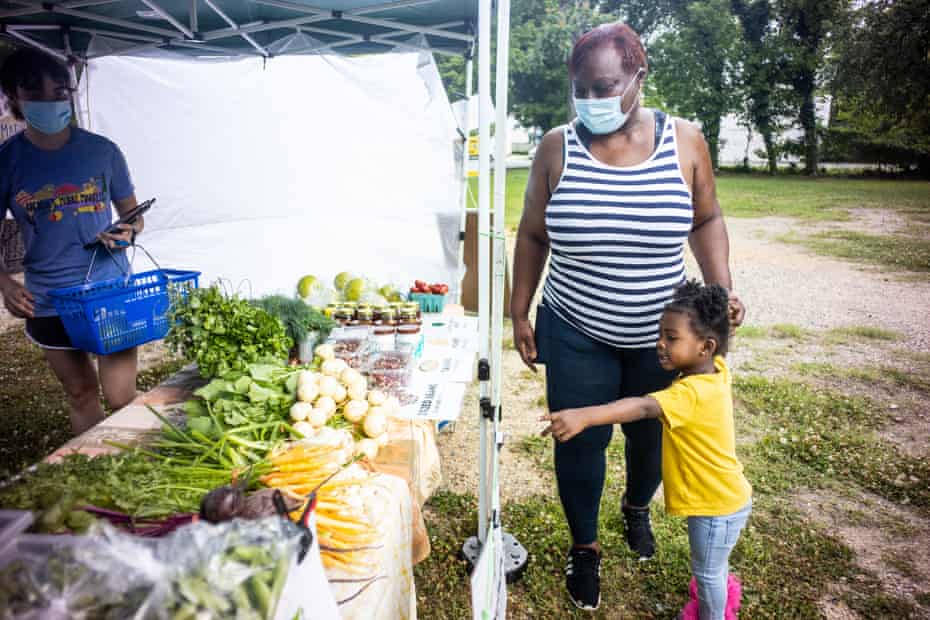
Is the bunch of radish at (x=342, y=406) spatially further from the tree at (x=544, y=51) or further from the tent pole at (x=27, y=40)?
the tree at (x=544, y=51)

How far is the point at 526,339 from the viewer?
2.27 m

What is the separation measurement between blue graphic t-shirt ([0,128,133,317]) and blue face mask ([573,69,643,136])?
2117 millimetres

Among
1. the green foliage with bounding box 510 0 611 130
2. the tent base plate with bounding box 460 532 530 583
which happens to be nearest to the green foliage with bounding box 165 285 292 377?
the tent base plate with bounding box 460 532 530 583

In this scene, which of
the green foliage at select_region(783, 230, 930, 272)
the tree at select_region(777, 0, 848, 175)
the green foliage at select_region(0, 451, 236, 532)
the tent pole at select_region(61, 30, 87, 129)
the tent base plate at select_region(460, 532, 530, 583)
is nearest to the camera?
the green foliage at select_region(0, 451, 236, 532)

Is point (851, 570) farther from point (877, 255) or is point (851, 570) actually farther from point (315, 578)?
point (877, 255)

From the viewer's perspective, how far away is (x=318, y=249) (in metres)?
6.23

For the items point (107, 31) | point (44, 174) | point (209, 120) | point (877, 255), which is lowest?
point (877, 255)

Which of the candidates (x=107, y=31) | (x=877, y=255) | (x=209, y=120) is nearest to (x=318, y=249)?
(x=209, y=120)

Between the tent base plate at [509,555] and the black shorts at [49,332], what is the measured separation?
1964 millimetres

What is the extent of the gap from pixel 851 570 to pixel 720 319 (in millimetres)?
1673

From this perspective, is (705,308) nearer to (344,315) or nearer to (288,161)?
(344,315)

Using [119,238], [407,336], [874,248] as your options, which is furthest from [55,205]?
[874,248]

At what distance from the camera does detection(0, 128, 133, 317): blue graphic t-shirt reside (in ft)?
8.20

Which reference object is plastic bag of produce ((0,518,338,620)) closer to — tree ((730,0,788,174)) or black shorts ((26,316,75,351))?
black shorts ((26,316,75,351))
